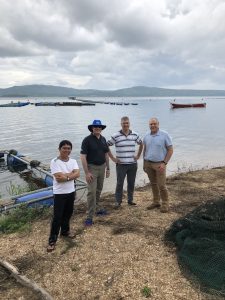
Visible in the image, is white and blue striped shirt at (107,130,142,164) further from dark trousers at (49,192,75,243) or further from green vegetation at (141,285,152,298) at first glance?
green vegetation at (141,285,152,298)

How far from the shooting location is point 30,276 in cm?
555

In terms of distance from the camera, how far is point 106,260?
19.4 ft

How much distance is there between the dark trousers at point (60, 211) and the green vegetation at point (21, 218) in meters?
1.28

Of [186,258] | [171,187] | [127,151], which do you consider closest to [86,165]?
[127,151]

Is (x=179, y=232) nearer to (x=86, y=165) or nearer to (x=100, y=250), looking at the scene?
(x=100, y=250)

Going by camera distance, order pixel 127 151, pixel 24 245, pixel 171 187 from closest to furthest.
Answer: pixel 24 245 < pixel 127 151 < pixel 171 187

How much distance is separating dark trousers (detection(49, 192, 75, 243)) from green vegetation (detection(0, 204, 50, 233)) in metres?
1.28

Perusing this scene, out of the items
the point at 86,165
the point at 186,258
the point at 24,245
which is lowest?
the point at 24,245

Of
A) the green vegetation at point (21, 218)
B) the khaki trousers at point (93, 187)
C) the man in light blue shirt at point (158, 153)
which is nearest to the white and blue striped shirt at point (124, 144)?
the man in light blue shirt at point (158, 153)

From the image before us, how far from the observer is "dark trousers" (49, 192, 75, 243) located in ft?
20.7

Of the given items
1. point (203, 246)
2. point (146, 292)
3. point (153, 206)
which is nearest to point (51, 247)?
point (146, 292)

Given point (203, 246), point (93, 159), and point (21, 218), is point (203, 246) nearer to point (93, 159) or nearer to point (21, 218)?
point (93, 159)

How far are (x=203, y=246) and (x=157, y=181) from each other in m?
2.65

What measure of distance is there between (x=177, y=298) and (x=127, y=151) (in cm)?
409
